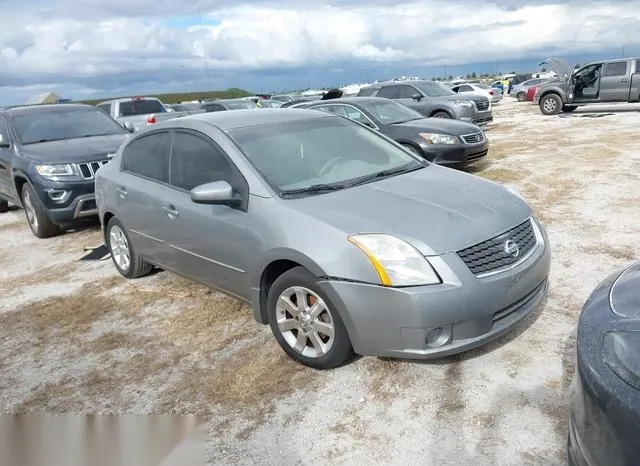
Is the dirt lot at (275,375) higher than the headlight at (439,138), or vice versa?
the headlight at (439,138)

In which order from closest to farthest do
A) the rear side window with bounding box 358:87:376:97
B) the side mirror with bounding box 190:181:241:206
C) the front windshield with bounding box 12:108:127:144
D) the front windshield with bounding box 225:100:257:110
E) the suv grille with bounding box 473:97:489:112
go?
1. the side mirror with bounding box 190:181:241:206
2. the front windshield with bounding box 12:108:127:144
3. the suv grille with bounding box 473:97:489:112
4. the rear side window with bounding box 358:87:376:97
5. the front windshield with bounding box 225:100:257:110

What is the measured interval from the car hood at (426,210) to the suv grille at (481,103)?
13434mm

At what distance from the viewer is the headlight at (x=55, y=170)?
7289mm

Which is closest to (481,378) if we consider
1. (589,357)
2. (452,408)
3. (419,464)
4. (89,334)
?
(452,408)

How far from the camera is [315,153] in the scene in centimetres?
424

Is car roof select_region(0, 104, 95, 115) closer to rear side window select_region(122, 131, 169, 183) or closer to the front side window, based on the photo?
rear side window select_region(122, 131, 169, 183)

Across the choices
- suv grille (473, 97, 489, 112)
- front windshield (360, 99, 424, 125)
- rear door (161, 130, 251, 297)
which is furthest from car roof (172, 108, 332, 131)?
suv grille (473, 97, 489, 112)

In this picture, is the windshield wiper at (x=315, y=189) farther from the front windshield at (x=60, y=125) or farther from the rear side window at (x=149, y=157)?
the front windshield at (x=60, y=125)

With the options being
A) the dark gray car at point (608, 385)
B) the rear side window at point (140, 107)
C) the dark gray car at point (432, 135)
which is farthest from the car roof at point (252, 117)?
the rear side window at point (140, 107)

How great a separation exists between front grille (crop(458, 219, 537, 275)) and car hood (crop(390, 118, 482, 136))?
20.2 ft

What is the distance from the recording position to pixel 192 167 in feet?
14.3

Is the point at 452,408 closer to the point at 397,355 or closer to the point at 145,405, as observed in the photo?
the point at 397,355

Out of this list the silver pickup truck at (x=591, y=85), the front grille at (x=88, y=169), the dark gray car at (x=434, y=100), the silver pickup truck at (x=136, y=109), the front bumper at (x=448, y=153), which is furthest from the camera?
the silver pickup truck at (x=591, y=85)

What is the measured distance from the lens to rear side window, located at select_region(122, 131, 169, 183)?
469cm
